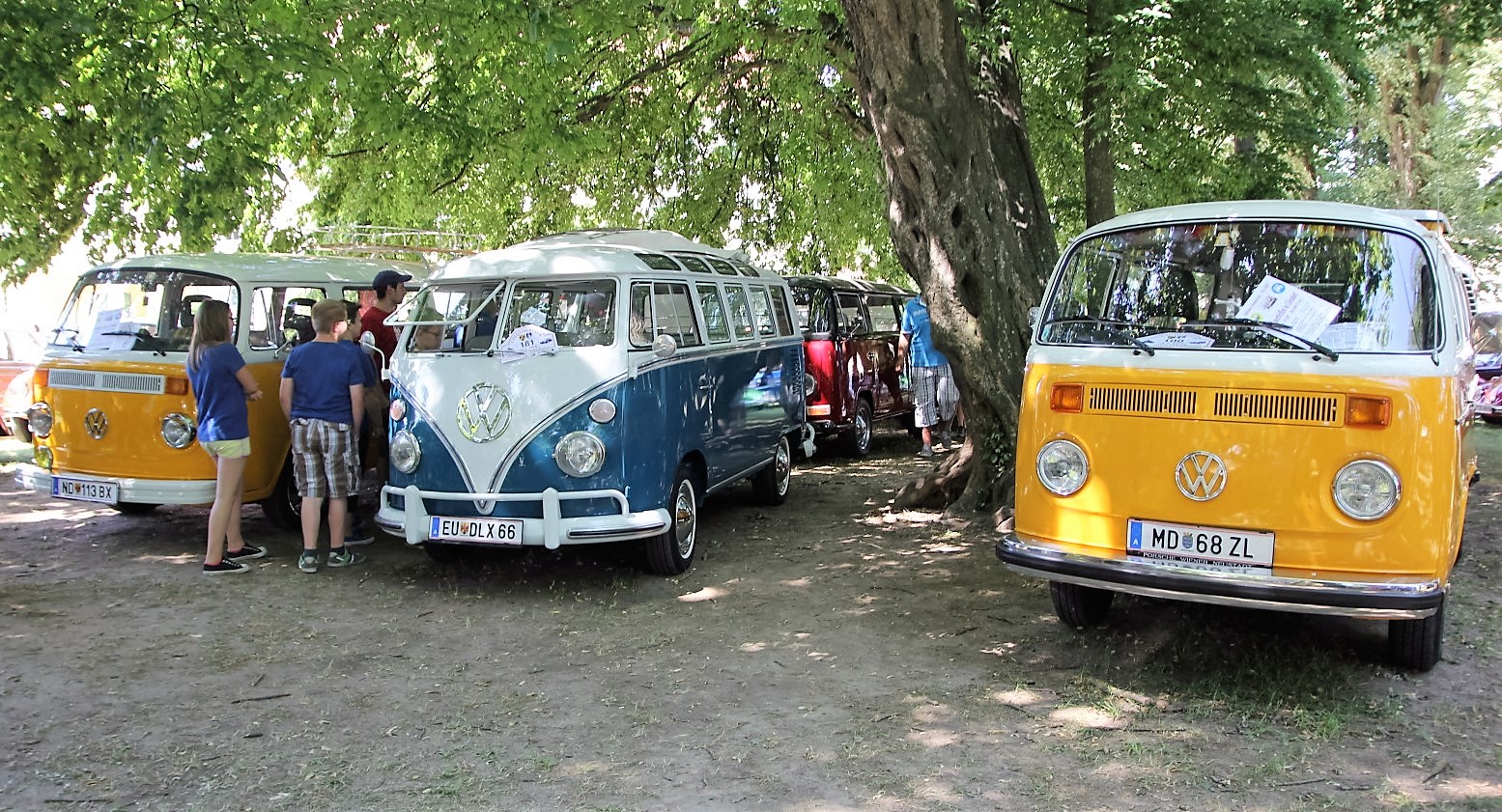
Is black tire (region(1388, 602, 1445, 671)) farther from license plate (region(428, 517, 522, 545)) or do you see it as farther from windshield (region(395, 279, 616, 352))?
license plate (region(428, 517, 522, 545))

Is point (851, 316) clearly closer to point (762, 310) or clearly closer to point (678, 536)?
point (762, 310)

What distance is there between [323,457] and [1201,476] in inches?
225

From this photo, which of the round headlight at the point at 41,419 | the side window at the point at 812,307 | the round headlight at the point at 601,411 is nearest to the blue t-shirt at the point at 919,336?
the side window at the point at 812,307

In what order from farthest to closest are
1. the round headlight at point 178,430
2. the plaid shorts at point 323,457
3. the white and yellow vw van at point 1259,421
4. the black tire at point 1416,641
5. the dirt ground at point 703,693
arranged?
the round headlight at point 178,430
the plaid shorts at point 323,457
the black tire at point 1416,641
the white and yellow vw van at point 1259,421
the dirt ground at point 703,693

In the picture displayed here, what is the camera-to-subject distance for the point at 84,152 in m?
9.60

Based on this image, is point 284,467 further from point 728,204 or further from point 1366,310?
point 728,204

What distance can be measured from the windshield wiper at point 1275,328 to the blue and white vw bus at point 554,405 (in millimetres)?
3379

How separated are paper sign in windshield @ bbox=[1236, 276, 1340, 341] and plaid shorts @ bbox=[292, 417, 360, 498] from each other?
227 inches

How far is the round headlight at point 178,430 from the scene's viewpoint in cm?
810

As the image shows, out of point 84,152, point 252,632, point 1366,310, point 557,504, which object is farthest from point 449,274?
point 1366,310

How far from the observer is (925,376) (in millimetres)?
12977

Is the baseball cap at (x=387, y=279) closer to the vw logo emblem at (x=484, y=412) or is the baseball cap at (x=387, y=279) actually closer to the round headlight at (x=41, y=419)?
the vw logo emblem at (x=484, y=412)

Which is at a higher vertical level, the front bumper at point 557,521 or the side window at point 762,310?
the side window at point 762,310

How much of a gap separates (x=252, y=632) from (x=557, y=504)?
1.89m
